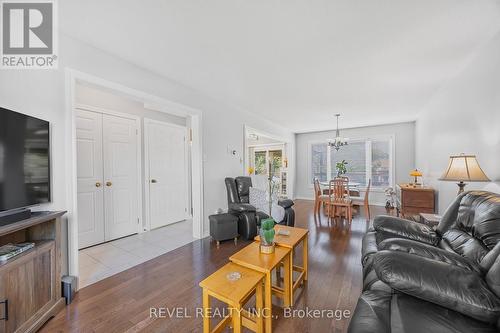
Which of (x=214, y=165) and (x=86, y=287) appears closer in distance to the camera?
(x=86, y=287)

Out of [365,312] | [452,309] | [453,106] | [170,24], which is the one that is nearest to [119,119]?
[170,24]

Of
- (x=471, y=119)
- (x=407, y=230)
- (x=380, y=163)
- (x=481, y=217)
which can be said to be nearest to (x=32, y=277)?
(x=407, y=230)

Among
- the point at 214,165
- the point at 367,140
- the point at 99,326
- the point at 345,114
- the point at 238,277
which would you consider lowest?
the point at 99,326

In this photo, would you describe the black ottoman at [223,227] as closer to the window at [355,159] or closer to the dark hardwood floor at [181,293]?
the dark hardwood floor at [181,293]

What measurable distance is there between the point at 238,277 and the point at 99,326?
1.21 m

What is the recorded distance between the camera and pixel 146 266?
2523 mm

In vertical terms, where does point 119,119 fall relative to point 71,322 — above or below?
above

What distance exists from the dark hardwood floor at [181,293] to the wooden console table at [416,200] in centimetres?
153

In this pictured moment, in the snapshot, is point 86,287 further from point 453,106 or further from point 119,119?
point 453,106

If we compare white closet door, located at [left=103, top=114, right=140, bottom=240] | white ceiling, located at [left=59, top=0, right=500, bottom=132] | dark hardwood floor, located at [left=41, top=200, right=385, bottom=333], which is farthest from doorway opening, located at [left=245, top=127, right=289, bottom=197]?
dark hardwood floor, located at [left=41, top=200, right=385, bottom=333]

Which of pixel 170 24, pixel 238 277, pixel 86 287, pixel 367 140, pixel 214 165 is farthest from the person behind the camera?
pixel 367 140

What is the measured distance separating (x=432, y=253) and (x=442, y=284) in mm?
490

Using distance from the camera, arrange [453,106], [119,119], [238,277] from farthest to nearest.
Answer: [119,119] < [453,106] < [238,277]

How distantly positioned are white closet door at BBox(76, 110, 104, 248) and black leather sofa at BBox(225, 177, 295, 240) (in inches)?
81.5
